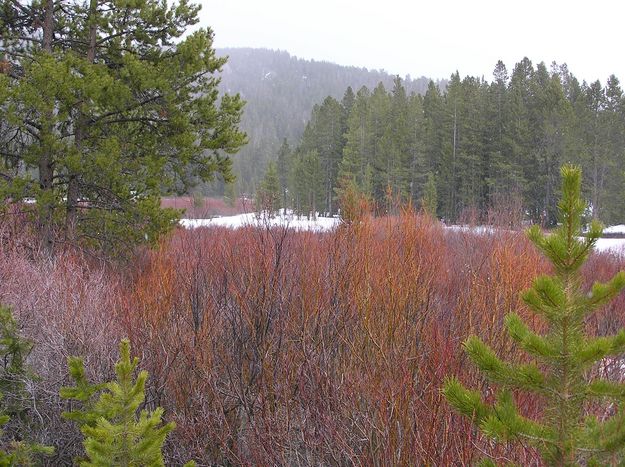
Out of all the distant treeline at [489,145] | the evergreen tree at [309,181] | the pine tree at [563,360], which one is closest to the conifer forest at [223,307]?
the pine tree at [563,360]

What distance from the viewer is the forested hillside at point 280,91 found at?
89.1 metres

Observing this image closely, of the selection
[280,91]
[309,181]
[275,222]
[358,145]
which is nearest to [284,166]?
[309,181]

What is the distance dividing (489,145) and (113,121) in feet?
120

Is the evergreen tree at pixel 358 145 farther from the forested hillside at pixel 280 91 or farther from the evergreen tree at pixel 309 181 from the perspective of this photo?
the forested hillside at pixel 280 91

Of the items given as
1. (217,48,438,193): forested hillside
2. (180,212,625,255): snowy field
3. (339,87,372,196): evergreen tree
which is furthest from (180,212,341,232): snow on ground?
(217,48,438,193): forested hillside

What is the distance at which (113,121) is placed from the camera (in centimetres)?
877

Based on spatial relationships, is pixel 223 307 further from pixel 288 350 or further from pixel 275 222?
pixel 275 222

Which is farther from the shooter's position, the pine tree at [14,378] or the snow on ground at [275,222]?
the snow on ground at [275,222]

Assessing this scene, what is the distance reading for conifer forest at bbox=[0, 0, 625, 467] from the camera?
5.25 feet

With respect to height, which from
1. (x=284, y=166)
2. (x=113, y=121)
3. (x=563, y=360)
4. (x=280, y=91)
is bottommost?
(x=563, y=360)

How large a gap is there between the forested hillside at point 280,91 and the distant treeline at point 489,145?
32388 millimetres

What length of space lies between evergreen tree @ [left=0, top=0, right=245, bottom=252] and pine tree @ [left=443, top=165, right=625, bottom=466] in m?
Answer: 7.72

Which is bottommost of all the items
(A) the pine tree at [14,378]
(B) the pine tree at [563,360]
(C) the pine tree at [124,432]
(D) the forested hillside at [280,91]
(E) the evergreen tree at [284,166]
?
(A) the pine tree at [14,378]

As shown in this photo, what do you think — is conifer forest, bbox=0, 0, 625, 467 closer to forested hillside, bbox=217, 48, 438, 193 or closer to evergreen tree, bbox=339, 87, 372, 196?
evergreen tree, bbox=339, 87, 372, 196
